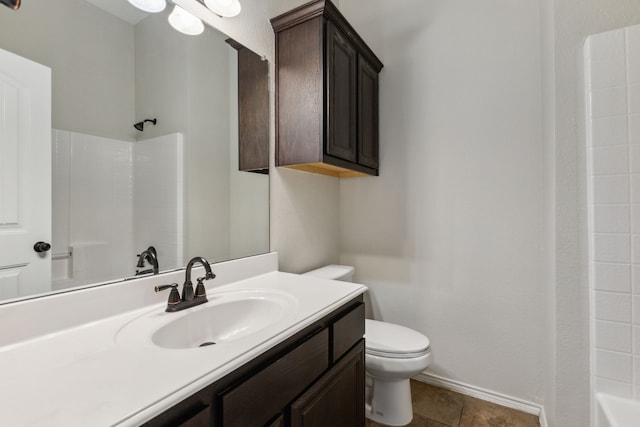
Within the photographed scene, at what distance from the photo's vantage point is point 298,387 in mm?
833

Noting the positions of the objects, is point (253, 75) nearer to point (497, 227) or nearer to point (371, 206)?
point (371, 206)

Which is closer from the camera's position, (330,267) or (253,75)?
(253,75)

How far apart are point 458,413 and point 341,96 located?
6.15ft

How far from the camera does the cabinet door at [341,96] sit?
1.39m

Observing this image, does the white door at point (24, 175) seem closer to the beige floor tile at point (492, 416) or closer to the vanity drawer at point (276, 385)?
A: the vanity drawer at point (276, 385)

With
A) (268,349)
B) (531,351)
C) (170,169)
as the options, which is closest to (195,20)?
(170,169)

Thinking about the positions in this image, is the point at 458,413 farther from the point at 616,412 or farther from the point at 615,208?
the point at 615,208

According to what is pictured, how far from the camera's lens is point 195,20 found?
1.19 meters

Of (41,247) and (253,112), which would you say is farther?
(253,112)

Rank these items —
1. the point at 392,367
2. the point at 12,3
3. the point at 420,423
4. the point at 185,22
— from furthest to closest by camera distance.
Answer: the point at 420,423
the point at 392,367
the point at 185,22
the point at 12,3

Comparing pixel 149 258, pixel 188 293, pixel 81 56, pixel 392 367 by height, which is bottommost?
pixel 392 367

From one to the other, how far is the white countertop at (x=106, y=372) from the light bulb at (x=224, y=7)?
1.26 metres

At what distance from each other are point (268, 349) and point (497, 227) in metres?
1.53

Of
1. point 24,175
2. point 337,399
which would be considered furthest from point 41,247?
point 337,399
